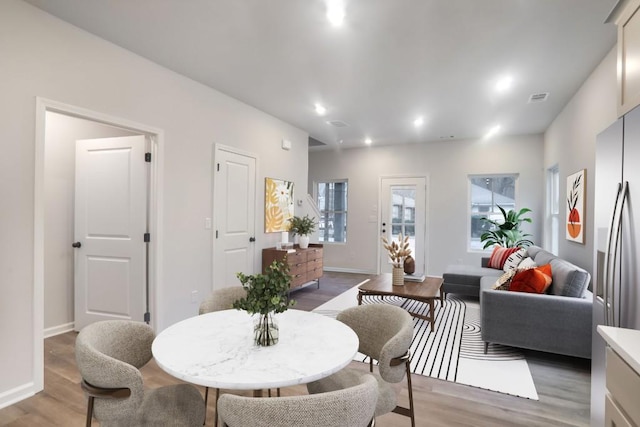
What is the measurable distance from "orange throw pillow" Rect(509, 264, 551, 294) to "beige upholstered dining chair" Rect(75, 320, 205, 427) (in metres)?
2.86

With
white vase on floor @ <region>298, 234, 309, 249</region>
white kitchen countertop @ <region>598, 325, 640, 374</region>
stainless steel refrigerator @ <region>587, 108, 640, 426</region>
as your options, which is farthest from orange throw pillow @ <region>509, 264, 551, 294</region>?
white vase on floor @ <region>298, 234, 309, 249</region>

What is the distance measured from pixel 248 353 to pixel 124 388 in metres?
0.47

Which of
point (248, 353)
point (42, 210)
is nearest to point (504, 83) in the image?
point (248, 353)

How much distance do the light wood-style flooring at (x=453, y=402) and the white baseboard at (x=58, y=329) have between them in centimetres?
68

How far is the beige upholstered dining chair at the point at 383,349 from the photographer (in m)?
1.48

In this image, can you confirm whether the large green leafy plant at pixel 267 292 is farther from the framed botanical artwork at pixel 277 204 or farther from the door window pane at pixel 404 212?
the door window pane at pixel 404 212

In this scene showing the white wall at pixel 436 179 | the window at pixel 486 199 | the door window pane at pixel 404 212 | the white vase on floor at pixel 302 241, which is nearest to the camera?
the white vase on floor at pixel 302 241

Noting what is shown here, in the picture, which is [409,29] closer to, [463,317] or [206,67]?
[206,67]

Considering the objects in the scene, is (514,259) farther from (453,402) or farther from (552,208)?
(453,402)

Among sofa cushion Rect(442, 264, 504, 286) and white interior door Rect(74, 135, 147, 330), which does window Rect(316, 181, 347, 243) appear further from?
white interior door Rect(74, 135, 147, 330)

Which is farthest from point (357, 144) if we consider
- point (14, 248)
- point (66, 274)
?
point (14, 248)

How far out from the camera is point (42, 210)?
96.7 inches

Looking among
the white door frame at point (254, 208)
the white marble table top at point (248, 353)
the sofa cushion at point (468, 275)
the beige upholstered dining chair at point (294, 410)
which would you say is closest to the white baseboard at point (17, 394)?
the white marble table top at point (248, 353)

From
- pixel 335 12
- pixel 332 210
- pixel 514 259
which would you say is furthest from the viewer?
pixel 332 210
